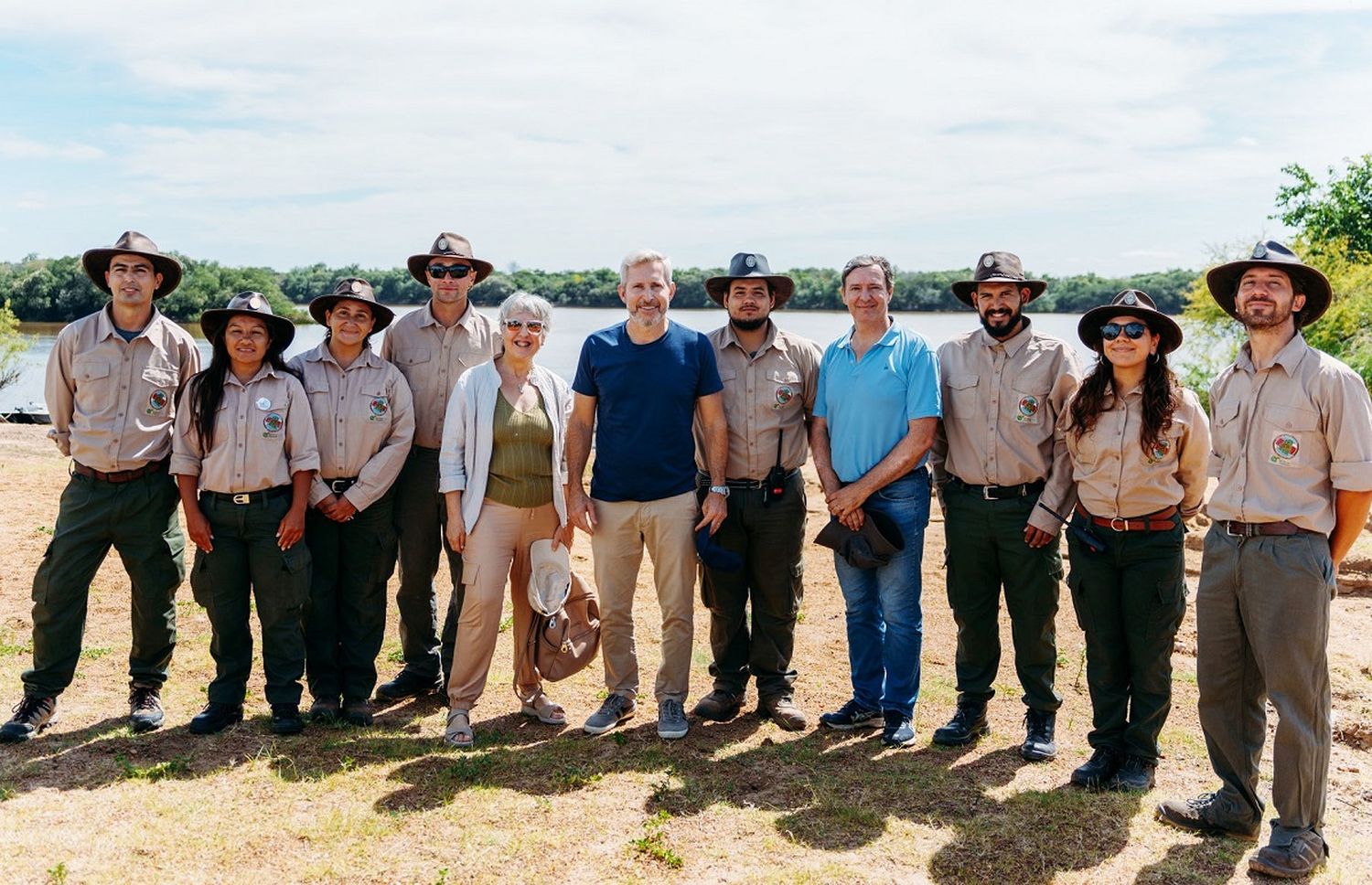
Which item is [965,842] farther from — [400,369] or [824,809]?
[400,369]

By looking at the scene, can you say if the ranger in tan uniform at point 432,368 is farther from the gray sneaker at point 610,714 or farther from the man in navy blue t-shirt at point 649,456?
the gray sneaker at point 610,714

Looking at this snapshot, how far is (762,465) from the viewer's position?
538cm

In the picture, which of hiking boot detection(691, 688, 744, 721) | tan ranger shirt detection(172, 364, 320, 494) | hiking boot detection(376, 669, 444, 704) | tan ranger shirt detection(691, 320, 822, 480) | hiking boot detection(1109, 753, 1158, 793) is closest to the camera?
hiking boot detection(1109, 753, 1158, 793)

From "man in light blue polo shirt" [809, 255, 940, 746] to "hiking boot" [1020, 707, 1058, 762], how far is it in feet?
1.74

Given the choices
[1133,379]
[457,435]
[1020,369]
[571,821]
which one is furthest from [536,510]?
[1133,379]

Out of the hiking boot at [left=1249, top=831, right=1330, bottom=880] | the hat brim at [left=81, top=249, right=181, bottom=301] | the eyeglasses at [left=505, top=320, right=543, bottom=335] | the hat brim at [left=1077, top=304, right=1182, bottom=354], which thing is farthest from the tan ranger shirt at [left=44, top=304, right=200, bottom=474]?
the hiking boot at [left=1249, top=831, right=1330, bottom=880]

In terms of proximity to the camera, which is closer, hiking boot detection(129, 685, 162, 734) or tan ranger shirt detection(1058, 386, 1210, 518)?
tan ranger shirt detection(1058, 386, 1210, 518)

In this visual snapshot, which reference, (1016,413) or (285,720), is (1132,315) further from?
(285,720)

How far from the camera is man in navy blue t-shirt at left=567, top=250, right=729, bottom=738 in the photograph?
16.6ft

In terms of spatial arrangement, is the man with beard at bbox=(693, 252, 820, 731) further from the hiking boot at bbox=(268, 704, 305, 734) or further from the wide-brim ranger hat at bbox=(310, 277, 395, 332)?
the hiking boot at bbox=(268, 704, 305, 734)

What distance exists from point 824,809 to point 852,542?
1.25 metres

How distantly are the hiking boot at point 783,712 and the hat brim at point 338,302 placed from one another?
2.74 meters

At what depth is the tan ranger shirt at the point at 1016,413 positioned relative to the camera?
4922 millimetres

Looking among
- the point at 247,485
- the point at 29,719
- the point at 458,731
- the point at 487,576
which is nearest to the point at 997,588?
the point at 487,576
